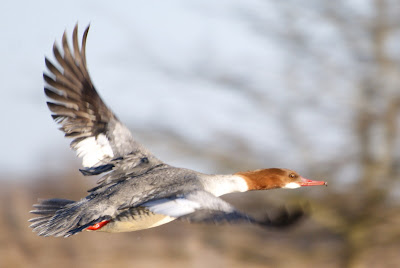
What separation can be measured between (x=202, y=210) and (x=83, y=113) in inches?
60.7

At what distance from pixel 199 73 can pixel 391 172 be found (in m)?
2.84

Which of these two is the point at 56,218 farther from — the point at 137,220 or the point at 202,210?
the point at 202,210

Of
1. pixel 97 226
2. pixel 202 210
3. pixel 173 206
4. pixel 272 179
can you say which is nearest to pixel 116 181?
pixel 97 226

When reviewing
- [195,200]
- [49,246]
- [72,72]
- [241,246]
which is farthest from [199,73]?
[195,200]

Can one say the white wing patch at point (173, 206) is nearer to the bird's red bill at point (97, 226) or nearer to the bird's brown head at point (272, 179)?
the bird's red bill at point (97, 226)

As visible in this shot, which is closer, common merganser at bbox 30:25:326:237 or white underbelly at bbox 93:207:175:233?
common merganser at bbox 30:25:326:237

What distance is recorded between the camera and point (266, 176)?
5082mm

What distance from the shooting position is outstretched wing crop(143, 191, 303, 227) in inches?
158

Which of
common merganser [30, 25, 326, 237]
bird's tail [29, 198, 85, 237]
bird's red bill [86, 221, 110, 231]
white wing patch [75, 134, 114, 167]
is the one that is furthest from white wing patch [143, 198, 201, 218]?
white wing patch [75, 134, 114, 167]

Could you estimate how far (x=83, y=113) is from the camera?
17.2 feet

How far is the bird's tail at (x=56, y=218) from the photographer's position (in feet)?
14.8

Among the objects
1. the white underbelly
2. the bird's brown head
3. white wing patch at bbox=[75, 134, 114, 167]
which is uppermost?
the bird's brown head

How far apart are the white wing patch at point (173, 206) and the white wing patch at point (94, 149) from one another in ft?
2.95

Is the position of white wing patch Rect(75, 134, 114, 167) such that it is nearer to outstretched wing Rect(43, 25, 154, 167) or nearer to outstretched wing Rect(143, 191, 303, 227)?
outstretched wing Rect(43, 25, 154, 167)
